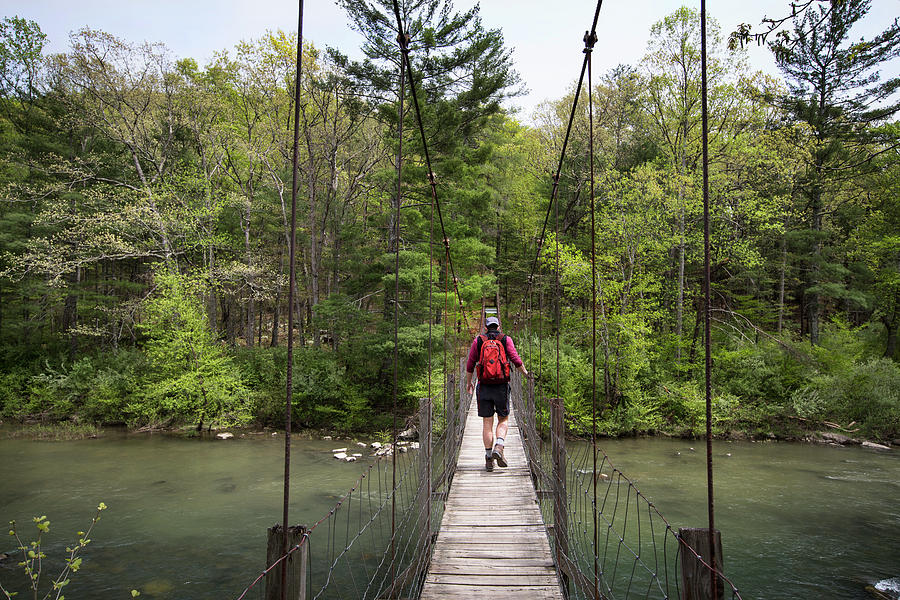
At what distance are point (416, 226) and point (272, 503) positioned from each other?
6323mm

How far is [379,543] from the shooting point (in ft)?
18.0

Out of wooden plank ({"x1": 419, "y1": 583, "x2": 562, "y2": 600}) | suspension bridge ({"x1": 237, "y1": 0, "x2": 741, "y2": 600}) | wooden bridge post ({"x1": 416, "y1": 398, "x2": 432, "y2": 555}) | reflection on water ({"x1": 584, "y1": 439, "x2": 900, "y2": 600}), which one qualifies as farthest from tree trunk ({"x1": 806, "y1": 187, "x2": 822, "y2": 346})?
wooden plank ({"x1": 419, "y1": 583, "x2": 562, "y2": 600})

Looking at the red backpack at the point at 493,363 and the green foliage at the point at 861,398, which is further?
the green foliage at the point at 861,398

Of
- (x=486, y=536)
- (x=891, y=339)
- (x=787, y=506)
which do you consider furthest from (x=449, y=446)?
(x=891, y=339)

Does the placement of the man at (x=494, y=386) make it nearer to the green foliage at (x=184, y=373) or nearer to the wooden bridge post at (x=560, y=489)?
the wooden bridge post at (x=560, y=489)

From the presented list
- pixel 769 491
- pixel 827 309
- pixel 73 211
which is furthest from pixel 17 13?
pixel 827 309

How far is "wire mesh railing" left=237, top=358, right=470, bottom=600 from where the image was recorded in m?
1.55

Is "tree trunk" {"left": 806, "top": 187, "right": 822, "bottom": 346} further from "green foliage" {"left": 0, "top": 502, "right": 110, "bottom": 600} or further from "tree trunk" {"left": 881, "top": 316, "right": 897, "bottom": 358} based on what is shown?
"green foliage" {"left": 0, "top": 502, "right": 110, "bottom": 600}

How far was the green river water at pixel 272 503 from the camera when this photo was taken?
4.82 meters

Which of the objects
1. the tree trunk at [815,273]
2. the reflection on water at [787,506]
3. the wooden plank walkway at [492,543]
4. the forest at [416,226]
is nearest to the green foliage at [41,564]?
the wooden plank walkway at [492,543]

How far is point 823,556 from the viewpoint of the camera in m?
5.23

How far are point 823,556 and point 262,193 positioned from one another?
42.8ft

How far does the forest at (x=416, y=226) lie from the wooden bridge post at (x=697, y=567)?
7744 mm

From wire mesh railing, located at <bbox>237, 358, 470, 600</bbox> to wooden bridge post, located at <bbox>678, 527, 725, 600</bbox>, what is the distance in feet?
3.73
